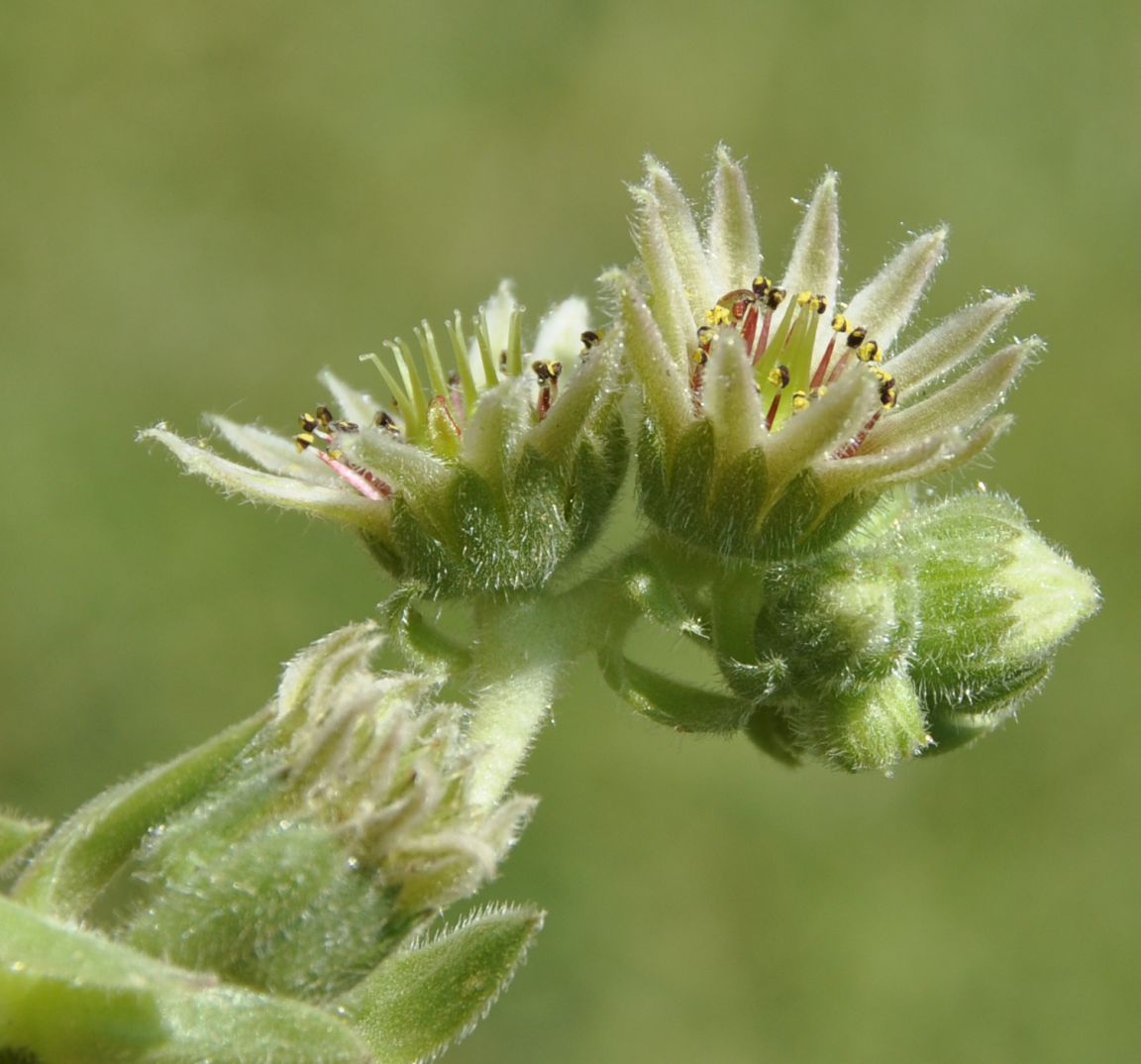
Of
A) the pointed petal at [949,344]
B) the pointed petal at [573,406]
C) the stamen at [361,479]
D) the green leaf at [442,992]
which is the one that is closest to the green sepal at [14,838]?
the green leaf at [442,992]

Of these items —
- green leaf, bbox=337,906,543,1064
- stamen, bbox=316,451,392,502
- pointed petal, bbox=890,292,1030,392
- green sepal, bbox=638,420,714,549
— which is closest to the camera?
green leaf, bbox=337,906,543,1064

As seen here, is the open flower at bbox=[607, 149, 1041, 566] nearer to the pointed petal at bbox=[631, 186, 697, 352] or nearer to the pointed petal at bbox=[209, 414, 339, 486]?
the pointed petal at bbox=[631, 186, 697, 352]

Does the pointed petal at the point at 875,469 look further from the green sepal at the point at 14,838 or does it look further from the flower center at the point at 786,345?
the green sepal at the point at 14,838

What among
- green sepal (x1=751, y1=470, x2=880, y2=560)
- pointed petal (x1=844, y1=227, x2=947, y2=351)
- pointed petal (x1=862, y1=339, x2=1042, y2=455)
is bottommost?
green sepal (x1=751, y1=470, x2=880, y2=560)

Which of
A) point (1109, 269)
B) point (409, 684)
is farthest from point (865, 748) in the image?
point (1109, 269)

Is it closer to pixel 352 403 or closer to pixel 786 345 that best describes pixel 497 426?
pixel 786 345

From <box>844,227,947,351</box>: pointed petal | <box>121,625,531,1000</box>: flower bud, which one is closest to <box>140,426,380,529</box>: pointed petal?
<box>121,625,531,1000</box>: flower bud

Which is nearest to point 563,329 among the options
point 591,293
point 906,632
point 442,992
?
point 906,632

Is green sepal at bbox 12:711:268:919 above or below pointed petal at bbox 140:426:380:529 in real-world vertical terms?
below
